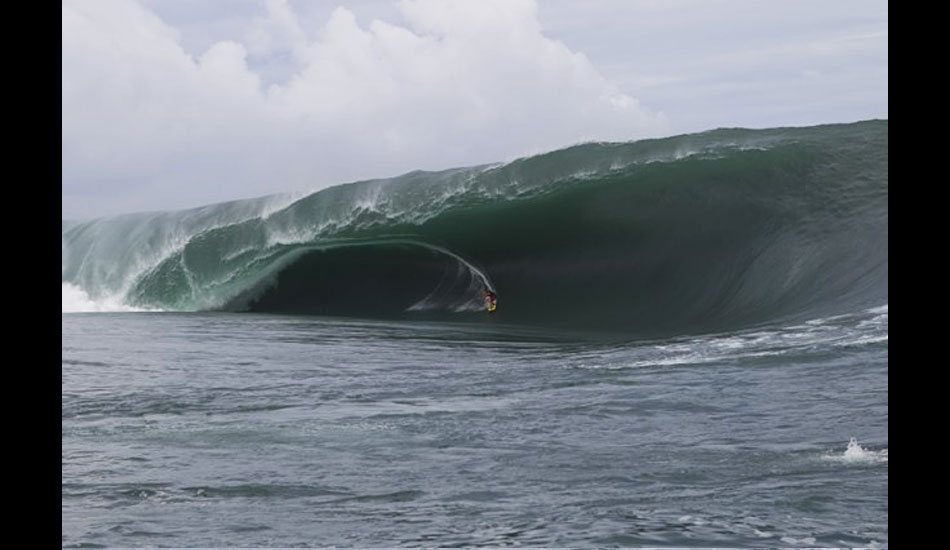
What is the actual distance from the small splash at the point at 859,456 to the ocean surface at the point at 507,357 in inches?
1.1

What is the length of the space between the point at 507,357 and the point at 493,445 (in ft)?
17.4

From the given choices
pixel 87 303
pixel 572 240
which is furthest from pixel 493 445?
pixel 87 303

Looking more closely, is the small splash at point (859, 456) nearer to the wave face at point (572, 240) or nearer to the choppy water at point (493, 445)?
the choppy water at point (493, 445)

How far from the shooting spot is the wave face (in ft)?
56.0

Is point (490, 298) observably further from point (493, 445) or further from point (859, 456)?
point (859, 456)

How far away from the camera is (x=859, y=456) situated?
20.0 ft

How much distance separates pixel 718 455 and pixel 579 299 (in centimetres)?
1226

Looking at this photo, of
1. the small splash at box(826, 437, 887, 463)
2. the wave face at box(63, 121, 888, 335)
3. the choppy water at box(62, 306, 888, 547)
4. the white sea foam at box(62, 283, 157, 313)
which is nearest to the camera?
the choppy water at box(62, 306, 888, 547)

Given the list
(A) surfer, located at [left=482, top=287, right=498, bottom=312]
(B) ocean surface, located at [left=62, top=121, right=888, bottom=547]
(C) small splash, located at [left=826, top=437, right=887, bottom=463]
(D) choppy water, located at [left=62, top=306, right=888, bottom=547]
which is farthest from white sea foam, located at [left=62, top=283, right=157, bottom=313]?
(C) small splash, located at [left=826, top=437, right=887, bottom=463]

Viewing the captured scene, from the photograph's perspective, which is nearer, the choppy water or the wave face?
the choppy water

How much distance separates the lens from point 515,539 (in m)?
4.72

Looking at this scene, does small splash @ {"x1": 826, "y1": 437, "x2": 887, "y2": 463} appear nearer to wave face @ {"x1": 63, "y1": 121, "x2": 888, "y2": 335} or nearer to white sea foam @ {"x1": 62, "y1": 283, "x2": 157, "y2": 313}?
wave face @ {"x1": 63, "y1": 121, "x2": 888, "y2": 335}

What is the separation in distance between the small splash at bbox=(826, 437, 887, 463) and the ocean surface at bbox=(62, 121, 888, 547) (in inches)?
1.1
